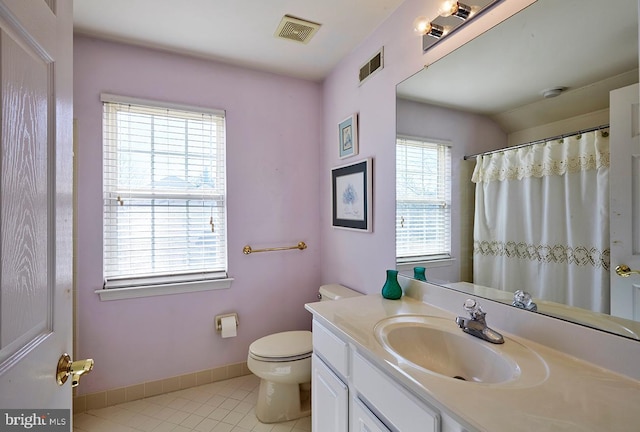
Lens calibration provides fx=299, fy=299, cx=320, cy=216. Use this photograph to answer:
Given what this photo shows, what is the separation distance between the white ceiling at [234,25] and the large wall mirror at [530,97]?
0.60 m

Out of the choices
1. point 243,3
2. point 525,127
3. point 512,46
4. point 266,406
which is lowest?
point 266,406

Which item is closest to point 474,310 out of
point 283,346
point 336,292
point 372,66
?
point 336,292

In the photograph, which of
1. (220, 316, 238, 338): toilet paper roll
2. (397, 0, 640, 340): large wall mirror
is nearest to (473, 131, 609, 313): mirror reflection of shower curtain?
(397, 0, 640, 340): large wall mirror

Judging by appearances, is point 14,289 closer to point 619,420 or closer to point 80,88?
point 619,420

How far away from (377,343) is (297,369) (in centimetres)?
93

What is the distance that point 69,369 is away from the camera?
2.34 ft

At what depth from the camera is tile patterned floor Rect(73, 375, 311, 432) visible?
176 centimetres

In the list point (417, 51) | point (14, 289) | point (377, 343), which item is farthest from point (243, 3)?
point (377, 343)

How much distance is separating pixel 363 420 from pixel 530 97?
131 cm

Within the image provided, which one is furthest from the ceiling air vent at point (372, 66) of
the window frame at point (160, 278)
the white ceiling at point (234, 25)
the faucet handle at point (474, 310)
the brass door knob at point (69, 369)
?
the brass door knob at point (69, 369)

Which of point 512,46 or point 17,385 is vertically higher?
point 512,46

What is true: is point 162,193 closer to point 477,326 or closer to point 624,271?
point 477,326

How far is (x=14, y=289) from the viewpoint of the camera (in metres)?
0.52

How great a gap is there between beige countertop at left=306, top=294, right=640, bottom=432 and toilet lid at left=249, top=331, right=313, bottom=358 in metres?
→ 0.92
